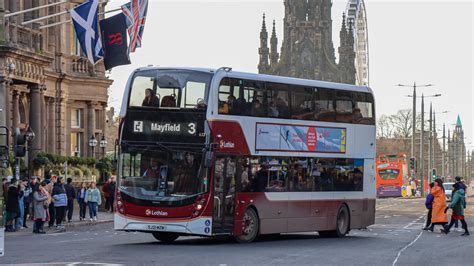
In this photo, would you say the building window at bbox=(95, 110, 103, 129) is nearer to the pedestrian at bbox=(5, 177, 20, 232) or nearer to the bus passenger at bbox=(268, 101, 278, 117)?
the pedestrian at bbox=(5, 177, 20, 232)

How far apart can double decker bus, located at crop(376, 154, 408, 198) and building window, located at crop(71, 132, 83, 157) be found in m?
44.9

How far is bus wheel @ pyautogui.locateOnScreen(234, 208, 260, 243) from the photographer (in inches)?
1104

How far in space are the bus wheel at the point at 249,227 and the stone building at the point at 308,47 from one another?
463ft

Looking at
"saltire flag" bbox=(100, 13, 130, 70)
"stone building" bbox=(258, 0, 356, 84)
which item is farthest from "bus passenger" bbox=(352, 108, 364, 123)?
"stone building" bbox=(258, 0, 356, 84)

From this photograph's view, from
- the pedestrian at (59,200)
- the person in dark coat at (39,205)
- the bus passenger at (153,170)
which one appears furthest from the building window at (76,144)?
the bus passenger at (153,170)

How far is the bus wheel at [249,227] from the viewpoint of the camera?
2805cm

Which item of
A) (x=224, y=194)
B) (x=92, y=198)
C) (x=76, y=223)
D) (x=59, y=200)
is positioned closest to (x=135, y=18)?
(x=92, y=198)

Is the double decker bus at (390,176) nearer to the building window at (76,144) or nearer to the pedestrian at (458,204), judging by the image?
the building window at (76,144)

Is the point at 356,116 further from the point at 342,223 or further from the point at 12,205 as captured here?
the point at 12,205

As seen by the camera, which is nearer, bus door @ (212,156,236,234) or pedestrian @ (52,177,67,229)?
bus door @ (212,156,236,234)

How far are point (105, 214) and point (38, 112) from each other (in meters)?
4.92

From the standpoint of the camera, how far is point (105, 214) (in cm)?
5047

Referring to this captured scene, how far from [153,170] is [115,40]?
1766cm

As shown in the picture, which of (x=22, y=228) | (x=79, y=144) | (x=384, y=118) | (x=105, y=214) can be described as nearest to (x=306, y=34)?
(x=384, y=118)
